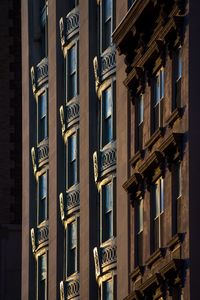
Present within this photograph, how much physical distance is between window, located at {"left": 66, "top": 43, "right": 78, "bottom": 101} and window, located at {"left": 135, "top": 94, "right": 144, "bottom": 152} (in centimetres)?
1066

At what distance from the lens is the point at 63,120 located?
74.5 meters

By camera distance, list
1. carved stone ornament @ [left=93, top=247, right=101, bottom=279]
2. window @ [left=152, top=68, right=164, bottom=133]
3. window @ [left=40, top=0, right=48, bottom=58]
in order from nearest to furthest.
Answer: window @ [left=152, top=68, right=164, bottom=133], carved stone ornament @ [left=93, top=247, right=101, bottom=279], window @ [left=40, top=0, right=48, bottom=58]

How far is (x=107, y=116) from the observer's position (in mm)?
68938

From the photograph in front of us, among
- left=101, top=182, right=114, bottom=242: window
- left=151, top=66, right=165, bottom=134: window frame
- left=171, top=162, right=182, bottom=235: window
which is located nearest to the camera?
left=171, top=162, right=182, bottom=235: window

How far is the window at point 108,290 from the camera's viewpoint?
218 feet

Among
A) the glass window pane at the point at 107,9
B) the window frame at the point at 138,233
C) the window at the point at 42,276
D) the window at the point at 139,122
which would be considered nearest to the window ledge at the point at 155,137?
the window at the point at 139,122

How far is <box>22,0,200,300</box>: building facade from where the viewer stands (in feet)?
184

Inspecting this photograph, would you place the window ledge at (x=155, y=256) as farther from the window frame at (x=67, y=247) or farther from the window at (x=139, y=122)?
the window frame at (x=67, y=247)

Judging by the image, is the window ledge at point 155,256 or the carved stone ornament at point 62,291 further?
the carved stone ornament at point 62,291

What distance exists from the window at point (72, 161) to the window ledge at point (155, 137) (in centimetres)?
1279

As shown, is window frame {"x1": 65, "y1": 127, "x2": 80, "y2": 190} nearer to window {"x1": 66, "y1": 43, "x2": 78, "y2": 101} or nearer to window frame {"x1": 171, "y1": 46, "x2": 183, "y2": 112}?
window {"x1": 66, "y1": 43, "x2": 78, "y2": 101}
